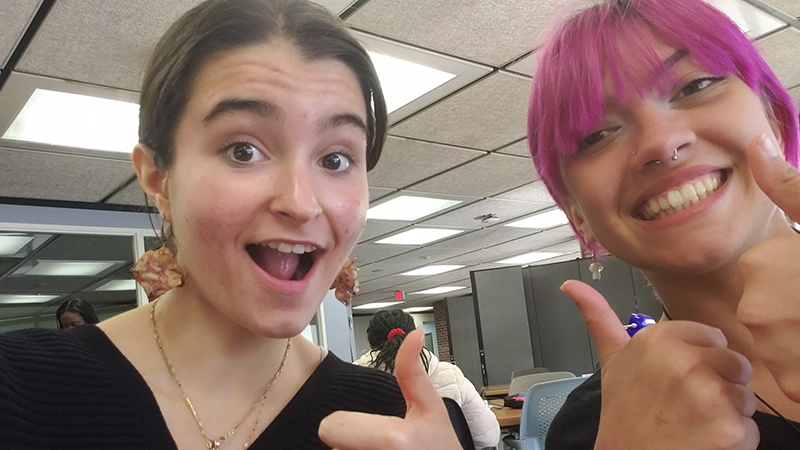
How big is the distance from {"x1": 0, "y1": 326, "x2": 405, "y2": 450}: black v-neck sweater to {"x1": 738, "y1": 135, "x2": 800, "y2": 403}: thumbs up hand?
0.70 meters

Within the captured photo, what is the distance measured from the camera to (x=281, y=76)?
2.67 feet

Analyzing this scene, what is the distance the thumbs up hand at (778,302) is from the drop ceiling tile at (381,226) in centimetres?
537

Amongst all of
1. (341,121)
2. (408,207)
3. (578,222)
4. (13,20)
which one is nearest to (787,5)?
(578,222)

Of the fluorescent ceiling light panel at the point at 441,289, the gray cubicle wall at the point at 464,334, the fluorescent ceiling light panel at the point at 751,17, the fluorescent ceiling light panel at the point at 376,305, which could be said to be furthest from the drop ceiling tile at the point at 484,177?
the gray cubicle wall at the point at 464,334

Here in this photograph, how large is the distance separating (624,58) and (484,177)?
159 inches

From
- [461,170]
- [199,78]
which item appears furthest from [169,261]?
[461,170]

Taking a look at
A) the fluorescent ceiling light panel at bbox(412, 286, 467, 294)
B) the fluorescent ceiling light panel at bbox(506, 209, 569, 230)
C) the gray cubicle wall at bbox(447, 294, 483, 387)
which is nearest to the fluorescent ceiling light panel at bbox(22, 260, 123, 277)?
the fluorescent ceiling light panel at bbox(506, 209, 569, 230)

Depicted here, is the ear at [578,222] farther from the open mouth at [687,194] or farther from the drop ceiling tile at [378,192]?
the drop ceiling tile at [378,192]

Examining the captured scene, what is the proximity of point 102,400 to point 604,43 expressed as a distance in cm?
100

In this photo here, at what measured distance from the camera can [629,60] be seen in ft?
2.87

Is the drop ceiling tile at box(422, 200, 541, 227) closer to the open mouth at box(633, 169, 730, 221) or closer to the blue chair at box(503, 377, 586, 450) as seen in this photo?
the blue chair at box(503, 377, 586, 450)

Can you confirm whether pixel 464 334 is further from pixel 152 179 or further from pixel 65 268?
pixel 152 179

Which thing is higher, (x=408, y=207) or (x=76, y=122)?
(x=76, y=122)

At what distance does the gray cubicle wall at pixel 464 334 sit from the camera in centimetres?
1482
